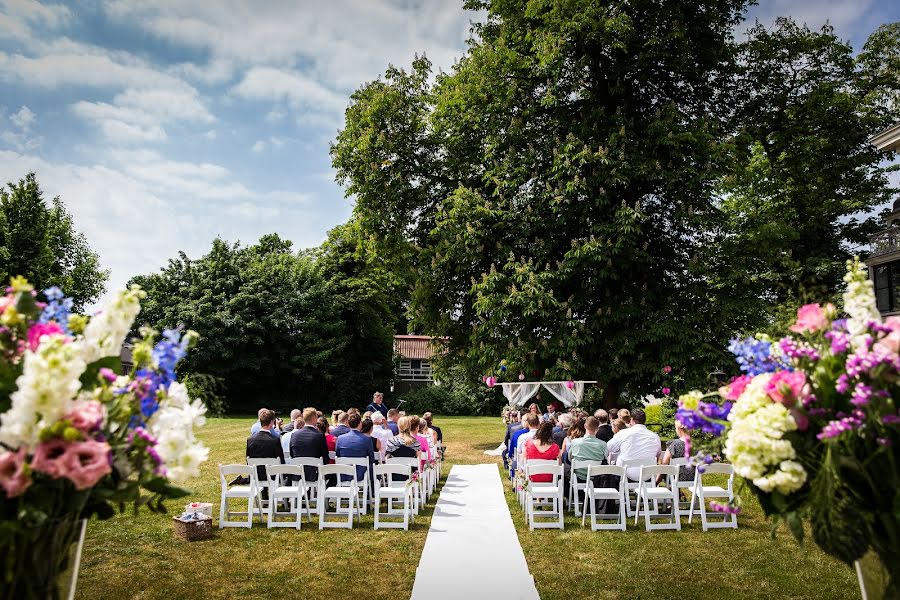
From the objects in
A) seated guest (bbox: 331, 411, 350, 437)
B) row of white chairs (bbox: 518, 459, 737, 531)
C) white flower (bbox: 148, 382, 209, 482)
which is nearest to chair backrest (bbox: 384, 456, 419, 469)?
seated guest (bbox: 331, 411, 350, 437)

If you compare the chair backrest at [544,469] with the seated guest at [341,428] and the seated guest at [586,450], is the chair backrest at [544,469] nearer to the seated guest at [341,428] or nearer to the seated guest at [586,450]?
the seated guest at [586,450]

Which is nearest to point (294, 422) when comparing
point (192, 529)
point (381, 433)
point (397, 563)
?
point (381, 433)

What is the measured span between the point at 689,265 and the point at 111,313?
59.8 feet

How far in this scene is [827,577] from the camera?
734cm

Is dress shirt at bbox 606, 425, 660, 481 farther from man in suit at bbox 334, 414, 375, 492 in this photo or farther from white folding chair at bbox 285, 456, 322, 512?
white folding chair at bbox 285, 456, 322, 512

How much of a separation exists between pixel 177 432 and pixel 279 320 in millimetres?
38817

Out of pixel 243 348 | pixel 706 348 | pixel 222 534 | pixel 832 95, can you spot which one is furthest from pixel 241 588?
pixel 243 348

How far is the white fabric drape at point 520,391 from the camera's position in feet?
60.1

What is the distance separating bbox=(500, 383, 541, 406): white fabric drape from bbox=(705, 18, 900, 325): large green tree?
612 centimetres

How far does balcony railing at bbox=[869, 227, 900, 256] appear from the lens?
92.7 feet

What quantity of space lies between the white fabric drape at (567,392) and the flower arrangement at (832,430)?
14.9 meters

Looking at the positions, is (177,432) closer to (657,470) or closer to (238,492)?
(238,492)

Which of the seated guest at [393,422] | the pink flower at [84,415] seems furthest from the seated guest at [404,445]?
the pink flower at [84,415]

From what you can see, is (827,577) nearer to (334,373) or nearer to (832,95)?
(832,95)
